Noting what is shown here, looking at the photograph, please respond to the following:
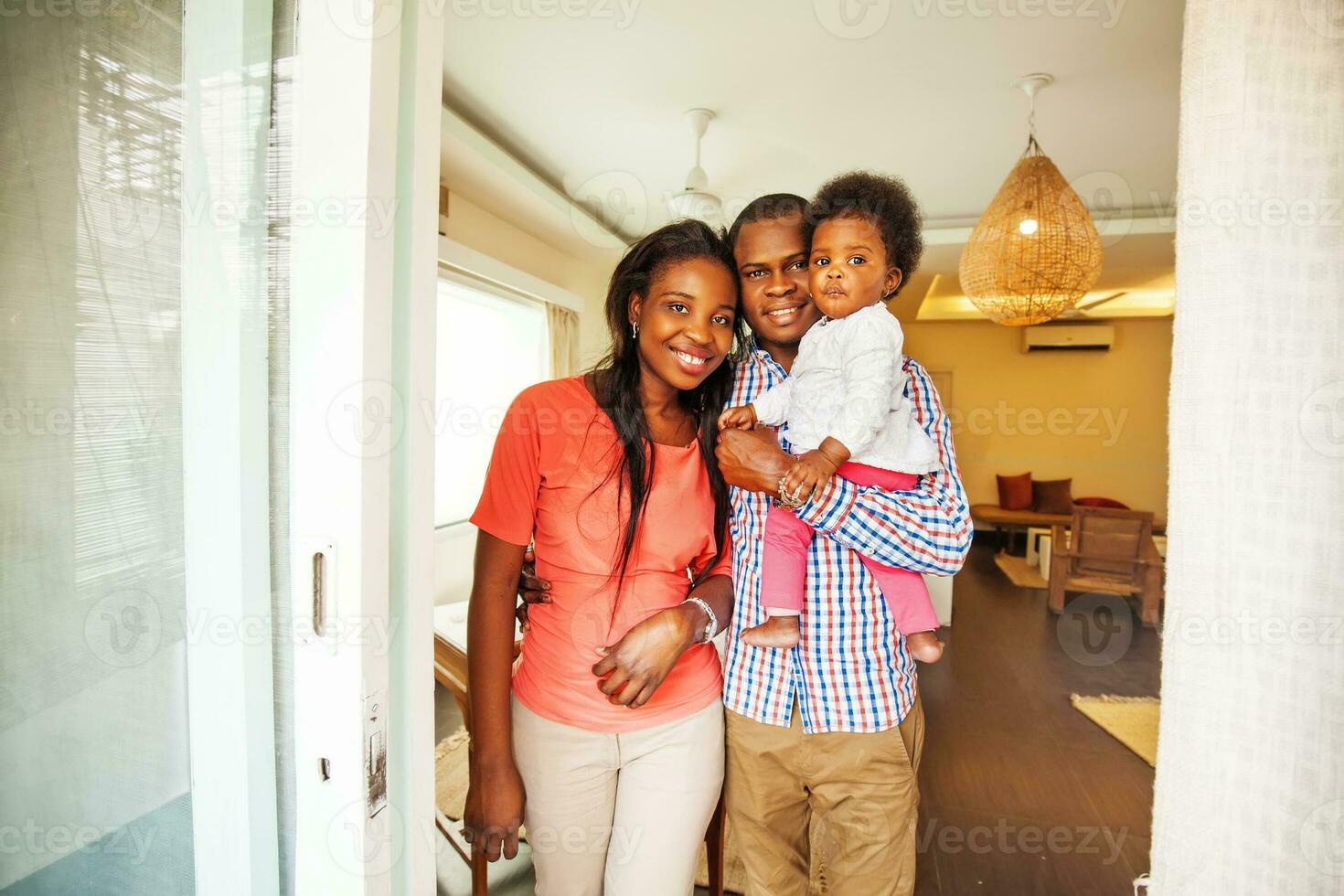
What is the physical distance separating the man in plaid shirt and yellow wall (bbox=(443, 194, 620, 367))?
2083 mm

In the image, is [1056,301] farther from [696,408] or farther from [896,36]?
[696,408]

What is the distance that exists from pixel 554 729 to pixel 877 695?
540 millimetres

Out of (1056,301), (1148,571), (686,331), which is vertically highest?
(1056,301)

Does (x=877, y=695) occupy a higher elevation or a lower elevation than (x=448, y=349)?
lower

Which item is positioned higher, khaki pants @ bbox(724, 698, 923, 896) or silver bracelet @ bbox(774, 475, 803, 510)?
silver bracelet @ bbox(774, 475, 803, 510)

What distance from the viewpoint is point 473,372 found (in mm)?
4504

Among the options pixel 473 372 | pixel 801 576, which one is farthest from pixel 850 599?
pixel 473 372

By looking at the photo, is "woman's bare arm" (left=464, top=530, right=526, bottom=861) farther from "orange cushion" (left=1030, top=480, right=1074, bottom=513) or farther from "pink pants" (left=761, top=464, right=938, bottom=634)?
"orange cushion" (left=1030, top=480, right=1074, bottom=513)

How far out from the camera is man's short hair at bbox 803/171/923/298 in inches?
44.6

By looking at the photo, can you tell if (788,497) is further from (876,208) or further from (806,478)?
(876,208)

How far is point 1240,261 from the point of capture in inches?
25.0

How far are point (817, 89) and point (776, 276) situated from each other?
2224 mm

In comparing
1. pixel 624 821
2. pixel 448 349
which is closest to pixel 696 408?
pixel 624 821

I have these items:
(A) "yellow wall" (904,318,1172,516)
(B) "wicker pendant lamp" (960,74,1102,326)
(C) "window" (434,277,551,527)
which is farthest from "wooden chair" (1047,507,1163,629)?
(C) "window" (434,277,551,527)
